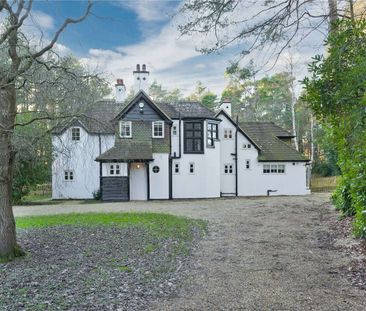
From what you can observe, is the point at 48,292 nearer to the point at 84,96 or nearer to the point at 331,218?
the point at 84,96

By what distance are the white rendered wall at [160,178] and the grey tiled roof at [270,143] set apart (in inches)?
270

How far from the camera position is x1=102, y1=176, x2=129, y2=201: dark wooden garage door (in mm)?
20453

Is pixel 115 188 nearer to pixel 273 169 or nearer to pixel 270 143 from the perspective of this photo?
pixel 273 169

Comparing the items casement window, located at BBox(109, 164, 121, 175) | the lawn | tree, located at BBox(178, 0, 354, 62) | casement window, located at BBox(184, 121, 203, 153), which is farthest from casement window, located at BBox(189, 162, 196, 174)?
tree, located at BBox(178, 0, 354, 62)

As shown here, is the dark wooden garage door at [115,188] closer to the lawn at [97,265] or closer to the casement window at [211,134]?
the casement window at [211,134]

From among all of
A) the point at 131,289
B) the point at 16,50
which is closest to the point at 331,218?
the point at 131,289

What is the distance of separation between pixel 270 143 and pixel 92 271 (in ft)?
67.8

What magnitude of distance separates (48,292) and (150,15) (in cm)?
913

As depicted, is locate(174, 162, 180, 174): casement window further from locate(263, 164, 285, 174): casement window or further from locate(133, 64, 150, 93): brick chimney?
locate(263, 164, 285, 174): casement window

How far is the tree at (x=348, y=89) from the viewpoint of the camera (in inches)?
211

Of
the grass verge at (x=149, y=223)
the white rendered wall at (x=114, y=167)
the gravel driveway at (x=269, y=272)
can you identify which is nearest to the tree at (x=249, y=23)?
the gravel driveway at (x=269, y=272)

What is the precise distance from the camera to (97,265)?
6.57 m

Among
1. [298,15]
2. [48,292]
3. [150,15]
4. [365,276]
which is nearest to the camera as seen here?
[48,292]

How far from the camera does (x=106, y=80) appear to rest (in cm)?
756
